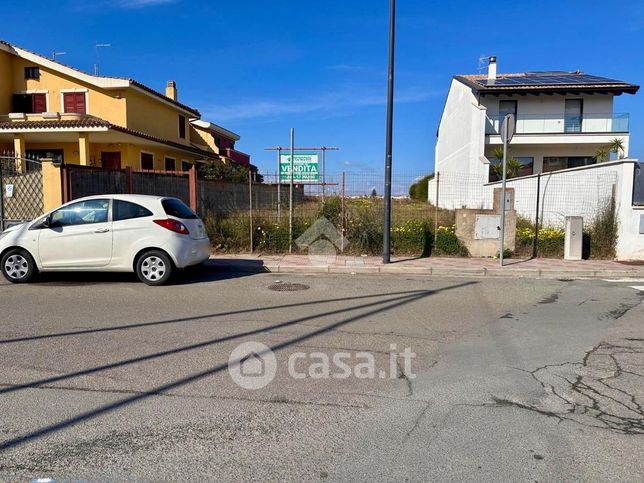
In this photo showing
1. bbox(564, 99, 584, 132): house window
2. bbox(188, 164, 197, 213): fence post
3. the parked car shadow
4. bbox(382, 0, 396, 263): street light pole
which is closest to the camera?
the parked car shadow

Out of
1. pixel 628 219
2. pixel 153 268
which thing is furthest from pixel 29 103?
pixel 628 219

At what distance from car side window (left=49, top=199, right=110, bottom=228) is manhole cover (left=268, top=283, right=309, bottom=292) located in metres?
3.39

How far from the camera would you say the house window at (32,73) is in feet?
79.8

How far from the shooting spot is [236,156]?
1517 inches

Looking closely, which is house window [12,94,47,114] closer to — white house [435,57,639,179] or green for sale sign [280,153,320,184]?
green for sale sign [280,153,320,184]

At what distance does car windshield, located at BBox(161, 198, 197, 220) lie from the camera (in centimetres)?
867

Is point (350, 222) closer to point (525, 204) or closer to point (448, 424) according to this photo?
point (525, 204)

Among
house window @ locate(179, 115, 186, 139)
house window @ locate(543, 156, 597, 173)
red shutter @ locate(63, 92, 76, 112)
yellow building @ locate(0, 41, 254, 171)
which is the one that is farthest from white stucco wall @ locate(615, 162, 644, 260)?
house window @ locate(179, 115, 186, 139)

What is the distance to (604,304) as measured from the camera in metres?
7.41

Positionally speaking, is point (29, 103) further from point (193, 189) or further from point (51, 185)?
point (193, 189)

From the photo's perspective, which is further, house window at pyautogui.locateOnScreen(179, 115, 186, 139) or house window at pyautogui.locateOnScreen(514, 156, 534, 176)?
house window at pyautogui.locateOnScreen(179, 115, 186, 139)

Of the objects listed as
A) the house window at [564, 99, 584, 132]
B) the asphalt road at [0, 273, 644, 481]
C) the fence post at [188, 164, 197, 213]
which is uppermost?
the house window at [564, 99, 584, 132]

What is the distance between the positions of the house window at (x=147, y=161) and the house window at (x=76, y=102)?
3.57 metres

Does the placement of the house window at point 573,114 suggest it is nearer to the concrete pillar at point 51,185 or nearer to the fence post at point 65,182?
the fence post at point 65,182
